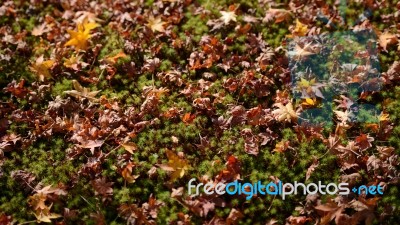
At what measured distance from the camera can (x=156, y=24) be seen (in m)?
5.01

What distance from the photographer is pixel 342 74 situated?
447 centimetres

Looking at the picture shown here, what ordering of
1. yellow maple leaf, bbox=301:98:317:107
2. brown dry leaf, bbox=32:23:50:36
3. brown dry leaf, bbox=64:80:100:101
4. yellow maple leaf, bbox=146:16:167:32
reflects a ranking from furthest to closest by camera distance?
brown dry leaf, bbox=32:23:50:36 < yellow maple leaf, bbox=146:16:167:32 < brown dry leaf, bbox=64:80:100:101 < yellow maple leaf, bbox=301:98:317:107

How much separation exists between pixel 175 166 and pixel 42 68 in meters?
1.96

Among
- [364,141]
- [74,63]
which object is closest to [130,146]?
[74,63]

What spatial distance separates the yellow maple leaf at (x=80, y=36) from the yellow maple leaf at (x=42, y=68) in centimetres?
31

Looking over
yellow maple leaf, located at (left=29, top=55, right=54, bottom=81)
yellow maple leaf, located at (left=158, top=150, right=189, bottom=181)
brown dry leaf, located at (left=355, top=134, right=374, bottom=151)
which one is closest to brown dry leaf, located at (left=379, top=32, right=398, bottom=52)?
brown dry leaf, located at (left=355, top=134, right=374, bottom=151)

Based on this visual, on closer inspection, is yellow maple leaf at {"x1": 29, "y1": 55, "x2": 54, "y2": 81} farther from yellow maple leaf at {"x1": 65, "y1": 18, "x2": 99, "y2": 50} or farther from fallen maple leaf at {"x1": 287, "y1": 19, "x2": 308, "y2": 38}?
fallen maple leaf at {"x1": 287, "y1": 19, "x2": 308, "y2": 38}

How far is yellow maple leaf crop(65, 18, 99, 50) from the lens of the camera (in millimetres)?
4824

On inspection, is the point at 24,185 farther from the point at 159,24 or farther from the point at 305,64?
the point at 305,64

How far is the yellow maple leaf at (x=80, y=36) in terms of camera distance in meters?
4.82

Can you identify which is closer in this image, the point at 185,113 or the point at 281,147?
the point at 281,147

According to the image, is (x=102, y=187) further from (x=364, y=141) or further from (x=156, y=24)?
(x=364, y=141)

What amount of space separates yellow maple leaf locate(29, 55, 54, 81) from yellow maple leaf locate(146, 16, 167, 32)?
1193mm

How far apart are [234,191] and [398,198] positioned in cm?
138
